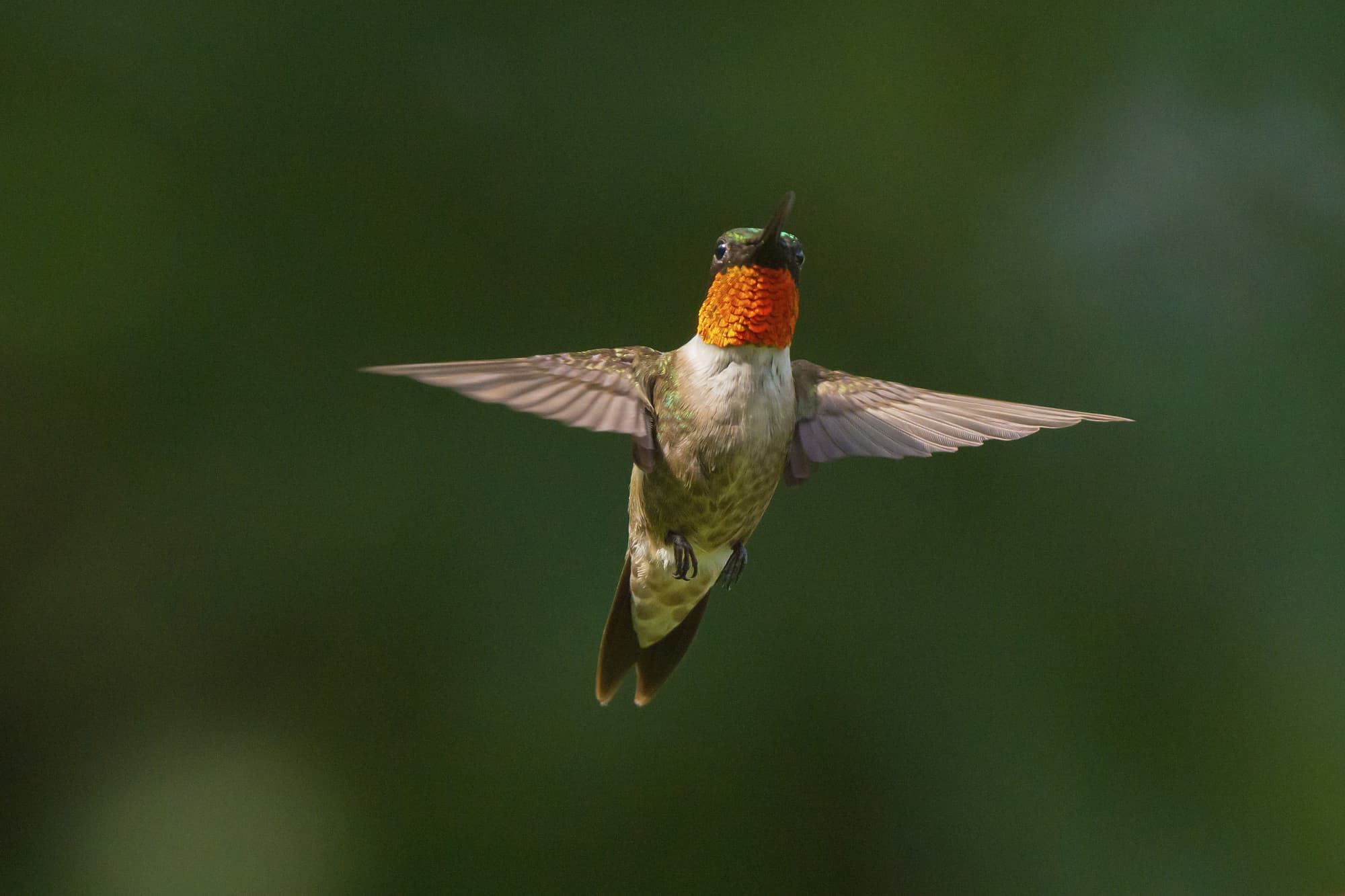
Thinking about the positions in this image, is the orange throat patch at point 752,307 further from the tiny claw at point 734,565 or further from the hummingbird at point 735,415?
the tiny claw at point 734,565

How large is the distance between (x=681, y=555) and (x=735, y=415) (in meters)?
0.19

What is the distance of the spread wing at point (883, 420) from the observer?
1.33 meters

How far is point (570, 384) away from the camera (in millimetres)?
1222

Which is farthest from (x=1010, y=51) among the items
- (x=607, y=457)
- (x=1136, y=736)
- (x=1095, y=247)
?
(x=1136, y=736)

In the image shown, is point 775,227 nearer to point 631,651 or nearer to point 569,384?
point 569,384

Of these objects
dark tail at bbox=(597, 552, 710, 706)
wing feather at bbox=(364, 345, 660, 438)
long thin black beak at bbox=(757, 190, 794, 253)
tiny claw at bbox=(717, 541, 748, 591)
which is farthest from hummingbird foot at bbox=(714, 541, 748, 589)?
long thin black beak at bbox=(757, 190, 794, 253)

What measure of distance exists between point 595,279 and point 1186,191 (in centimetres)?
151

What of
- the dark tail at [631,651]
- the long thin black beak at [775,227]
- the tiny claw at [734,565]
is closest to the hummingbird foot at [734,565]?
the tiny claw at [734,565]

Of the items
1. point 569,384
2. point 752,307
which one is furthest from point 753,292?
point 569,384

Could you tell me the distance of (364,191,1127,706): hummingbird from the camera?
1.32 meters

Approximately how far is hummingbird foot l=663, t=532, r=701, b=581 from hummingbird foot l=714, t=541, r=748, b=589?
0.07 meters

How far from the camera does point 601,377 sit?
4.27 ft

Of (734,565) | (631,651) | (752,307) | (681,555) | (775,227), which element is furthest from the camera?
(631,651)

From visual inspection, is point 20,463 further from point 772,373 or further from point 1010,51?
point 1010,51
